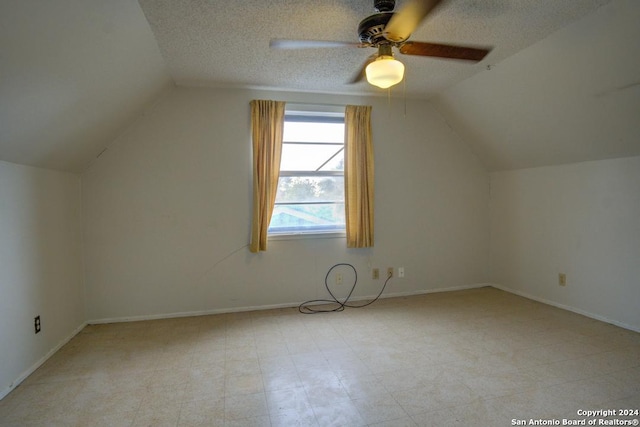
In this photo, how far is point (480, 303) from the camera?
377 centimetres

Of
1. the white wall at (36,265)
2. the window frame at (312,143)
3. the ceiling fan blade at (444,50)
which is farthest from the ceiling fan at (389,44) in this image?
the white wall at (36,265)

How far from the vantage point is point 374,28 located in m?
1.87

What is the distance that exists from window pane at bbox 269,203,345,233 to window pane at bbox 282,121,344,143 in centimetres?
73

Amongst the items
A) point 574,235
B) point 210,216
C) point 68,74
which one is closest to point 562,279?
point 574,235

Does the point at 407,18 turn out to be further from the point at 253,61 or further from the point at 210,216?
the point at 210,216

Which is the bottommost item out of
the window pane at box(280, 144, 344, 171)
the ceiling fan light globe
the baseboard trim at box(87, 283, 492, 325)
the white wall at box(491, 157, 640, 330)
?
the baseboard trim at box(87, 283, 492, 325)

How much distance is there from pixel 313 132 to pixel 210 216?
1.43m

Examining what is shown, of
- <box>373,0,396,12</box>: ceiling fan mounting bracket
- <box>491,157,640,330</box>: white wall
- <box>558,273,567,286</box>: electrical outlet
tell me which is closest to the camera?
<box>373,0,396,12</box>: ceiling fan mounting bracket

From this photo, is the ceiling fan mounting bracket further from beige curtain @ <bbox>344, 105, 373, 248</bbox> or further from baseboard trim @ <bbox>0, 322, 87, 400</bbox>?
baseboard trim @ <bbox>0, 322, 87, 400</bbox>

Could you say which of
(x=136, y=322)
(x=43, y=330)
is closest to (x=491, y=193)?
Result: (x=136, y=322)

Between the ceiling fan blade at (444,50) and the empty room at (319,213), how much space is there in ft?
0.06

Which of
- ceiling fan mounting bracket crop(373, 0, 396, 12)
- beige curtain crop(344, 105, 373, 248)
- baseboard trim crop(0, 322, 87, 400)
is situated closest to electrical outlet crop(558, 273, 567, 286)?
Answer: beige curtain crop(344, 105, 373, 248)

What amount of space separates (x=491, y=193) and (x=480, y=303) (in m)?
1.43

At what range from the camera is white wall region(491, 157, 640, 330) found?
2977 millimetres
